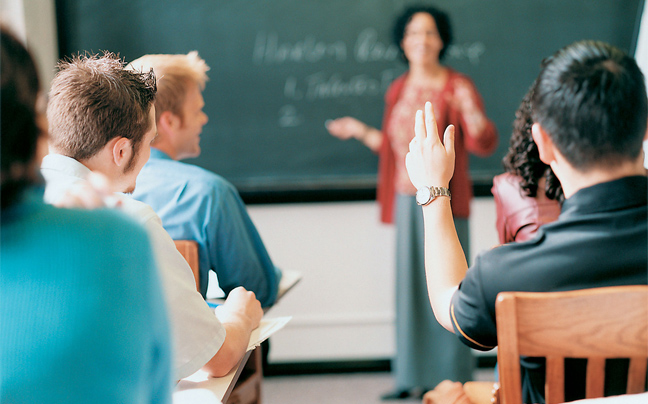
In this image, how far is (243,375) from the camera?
1533 millimetres

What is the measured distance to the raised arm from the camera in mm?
938

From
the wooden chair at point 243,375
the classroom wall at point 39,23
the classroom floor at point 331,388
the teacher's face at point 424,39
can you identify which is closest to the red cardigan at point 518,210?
the wooden chair at point 243,375

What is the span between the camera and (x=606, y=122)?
2.61 ft

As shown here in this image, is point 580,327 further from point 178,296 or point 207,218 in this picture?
point 207,218

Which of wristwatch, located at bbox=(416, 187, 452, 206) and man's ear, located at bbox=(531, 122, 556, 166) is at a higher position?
man's ear, located at bbox=(531, 122, 556, 166)

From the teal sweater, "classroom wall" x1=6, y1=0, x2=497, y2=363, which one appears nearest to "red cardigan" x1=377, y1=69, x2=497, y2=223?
"classroom wall" x1=6, y1=0, x2=497, y2=363

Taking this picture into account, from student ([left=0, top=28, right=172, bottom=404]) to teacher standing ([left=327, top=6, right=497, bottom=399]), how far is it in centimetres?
187

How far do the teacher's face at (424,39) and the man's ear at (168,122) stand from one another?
3.94 feet

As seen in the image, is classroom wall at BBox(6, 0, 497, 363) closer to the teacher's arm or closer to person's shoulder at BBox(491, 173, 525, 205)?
the teacher's arm

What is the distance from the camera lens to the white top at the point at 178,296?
97cm

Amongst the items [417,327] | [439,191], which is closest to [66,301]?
[439,191]

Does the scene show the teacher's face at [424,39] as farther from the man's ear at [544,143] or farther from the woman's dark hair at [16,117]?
the woman's dark hair at [16,117]

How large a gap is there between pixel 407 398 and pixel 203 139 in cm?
158

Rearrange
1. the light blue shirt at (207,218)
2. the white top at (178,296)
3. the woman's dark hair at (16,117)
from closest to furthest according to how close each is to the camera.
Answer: the woman's dark hair at (16,117), the white top at (178,296), the light blue shirt at (207,218)
